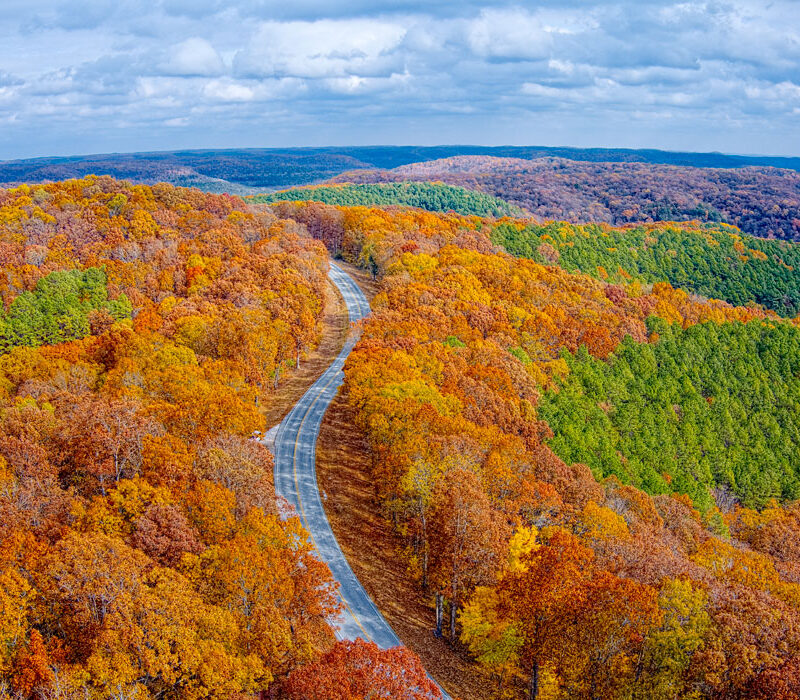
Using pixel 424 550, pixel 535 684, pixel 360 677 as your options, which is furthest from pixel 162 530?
pixel 535 684

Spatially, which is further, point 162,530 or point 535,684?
point 535,684

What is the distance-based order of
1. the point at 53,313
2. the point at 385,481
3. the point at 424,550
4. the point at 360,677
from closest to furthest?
the point at 360,677, the point at 424,550, the point at 385,481, the point at 53,313

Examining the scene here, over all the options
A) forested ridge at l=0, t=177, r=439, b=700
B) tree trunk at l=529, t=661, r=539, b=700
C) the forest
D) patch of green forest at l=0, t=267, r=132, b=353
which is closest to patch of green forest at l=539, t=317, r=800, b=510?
the forest

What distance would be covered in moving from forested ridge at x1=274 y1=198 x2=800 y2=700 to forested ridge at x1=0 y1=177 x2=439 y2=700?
334 inches

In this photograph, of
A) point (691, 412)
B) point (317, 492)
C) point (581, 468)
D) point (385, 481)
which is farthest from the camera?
point (691, 412)

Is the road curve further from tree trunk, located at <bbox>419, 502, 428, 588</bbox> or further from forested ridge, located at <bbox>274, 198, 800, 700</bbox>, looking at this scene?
forested ridge, located at <bbox>274, 198, 800, 700</bbox>

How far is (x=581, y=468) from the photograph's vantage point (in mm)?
65500

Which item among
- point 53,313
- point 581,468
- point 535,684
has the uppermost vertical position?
point 53,313

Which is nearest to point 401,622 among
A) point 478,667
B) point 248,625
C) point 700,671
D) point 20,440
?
point 478,667

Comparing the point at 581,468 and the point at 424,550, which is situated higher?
the point at 581,468

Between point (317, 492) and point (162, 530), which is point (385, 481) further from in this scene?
point (162, 530)

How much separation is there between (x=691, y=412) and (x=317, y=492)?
260ft

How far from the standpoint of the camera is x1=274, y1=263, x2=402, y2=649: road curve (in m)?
42.4

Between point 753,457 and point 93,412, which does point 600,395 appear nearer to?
point 753,457
